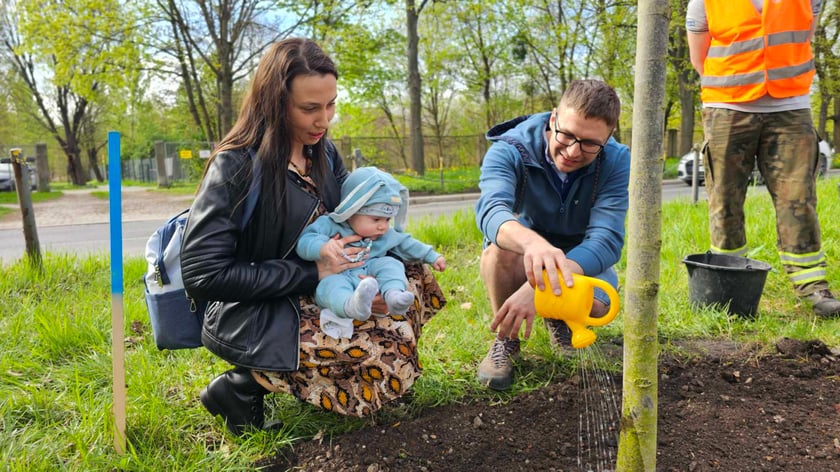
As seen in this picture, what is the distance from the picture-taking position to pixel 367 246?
2.03 m

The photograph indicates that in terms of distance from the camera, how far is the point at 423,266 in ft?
7.49

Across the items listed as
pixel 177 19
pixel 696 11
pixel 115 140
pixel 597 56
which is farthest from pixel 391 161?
pixel 115 140

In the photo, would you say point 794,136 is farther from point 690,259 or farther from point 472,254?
point 472,254

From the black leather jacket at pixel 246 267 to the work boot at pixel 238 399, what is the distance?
0.16 metres

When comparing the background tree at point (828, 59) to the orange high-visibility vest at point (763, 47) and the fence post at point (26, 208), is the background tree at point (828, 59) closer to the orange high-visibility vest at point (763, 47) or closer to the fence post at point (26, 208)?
the orange high-visibility vest at point (763, 47)

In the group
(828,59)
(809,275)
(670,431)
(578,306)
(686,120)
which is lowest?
(670,431)

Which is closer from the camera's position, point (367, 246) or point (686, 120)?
point (367, 246)

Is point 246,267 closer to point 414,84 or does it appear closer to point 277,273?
point 277,273

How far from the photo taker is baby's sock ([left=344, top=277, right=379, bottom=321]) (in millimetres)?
1760

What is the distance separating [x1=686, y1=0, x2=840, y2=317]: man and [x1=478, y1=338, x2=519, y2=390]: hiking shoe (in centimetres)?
164

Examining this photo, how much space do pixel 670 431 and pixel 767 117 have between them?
2019 millimetres

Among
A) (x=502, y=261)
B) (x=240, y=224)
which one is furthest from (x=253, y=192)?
(x=502, y=261)

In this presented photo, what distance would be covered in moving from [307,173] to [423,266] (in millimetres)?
593

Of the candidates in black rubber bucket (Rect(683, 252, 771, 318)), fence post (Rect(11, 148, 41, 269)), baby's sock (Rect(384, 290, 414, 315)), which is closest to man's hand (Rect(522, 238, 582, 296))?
baby's sock (Rect(384, 290, 414, 315))
